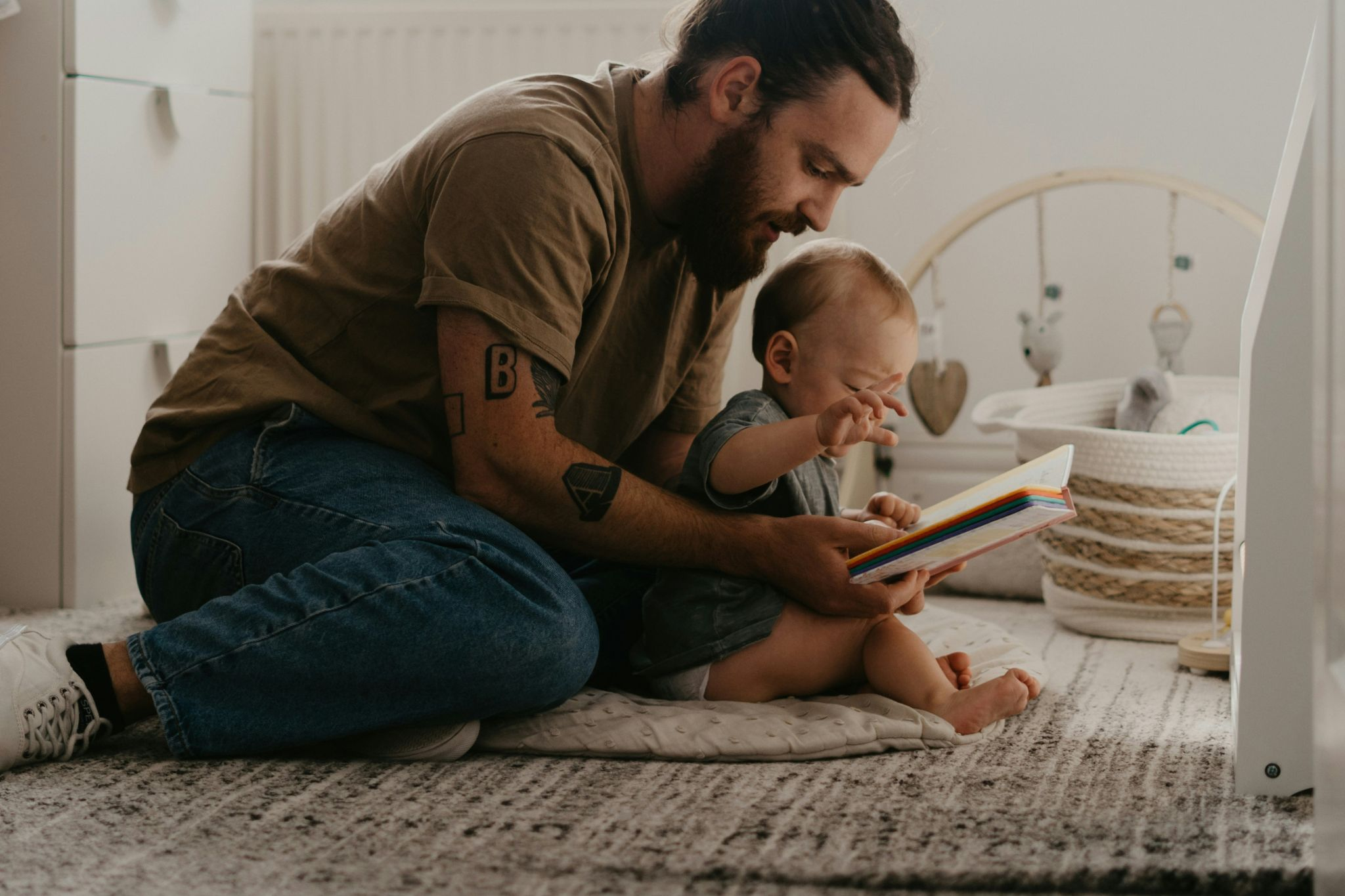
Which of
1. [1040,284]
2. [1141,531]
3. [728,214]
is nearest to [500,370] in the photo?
[728,214]

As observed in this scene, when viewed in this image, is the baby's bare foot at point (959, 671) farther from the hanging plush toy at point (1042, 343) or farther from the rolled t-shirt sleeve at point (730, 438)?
the hanging plush toy at point (1042, 343)

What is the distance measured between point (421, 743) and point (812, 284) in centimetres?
51

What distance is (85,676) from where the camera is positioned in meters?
1.00

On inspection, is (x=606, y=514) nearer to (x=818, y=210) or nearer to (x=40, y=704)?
(x=818, y=210)

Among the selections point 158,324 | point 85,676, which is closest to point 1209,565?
point 85,676

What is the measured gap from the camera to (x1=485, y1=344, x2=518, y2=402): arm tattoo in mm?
1016

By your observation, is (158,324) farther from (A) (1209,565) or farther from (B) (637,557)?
(A) (1209,565)

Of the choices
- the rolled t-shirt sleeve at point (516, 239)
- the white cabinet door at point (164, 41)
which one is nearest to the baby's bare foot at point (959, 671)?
the rolled t-shirt sleeve at point (516, 239)

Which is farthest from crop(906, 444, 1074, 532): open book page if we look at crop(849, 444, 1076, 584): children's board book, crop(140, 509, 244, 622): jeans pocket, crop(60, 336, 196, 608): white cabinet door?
crop(60, 336, 196, 608): white cabinet door

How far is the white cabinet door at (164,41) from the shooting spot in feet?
5.18

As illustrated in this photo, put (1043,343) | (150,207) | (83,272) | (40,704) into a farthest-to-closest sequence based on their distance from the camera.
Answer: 1. (1043,343)
2. (150,207)
3. (83,272)
4. (40,704)

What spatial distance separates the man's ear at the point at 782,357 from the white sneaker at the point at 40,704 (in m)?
0.62

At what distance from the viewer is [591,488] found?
1.06 meters

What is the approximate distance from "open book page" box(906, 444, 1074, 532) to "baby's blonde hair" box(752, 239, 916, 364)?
0.57ft
